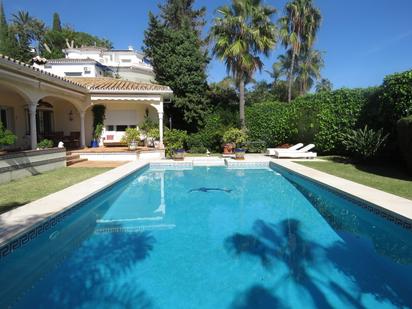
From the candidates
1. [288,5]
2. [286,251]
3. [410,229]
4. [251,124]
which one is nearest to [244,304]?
[286,251]

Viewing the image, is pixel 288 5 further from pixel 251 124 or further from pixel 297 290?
pixel 297 290

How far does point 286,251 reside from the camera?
5.74m

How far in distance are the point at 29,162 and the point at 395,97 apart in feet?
49.9

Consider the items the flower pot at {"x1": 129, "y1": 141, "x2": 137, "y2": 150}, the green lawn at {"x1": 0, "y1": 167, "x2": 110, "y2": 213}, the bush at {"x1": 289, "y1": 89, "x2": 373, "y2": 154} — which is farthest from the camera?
the flower pot at {"x1": 129, "y1": 141, "x2": 137, "y2": 150}

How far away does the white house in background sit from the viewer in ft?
125

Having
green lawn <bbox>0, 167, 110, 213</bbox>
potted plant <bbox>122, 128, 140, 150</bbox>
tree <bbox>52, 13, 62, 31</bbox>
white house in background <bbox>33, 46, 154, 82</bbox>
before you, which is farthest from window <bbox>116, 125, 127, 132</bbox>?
tree <bbox>52, 13, 62, 31</bbox>

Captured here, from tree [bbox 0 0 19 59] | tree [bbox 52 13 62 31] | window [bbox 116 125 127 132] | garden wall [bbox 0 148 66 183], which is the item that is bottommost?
garden wall [bbox 0 148 66 183]

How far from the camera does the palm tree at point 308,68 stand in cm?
3972

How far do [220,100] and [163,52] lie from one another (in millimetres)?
5723

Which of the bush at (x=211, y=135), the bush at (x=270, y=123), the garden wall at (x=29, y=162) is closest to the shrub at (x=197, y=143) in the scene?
the bush at (x=211, y=135)

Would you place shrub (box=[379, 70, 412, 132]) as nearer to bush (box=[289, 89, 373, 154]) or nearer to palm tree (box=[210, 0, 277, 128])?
bush (box=[289, 89, 373, 154])

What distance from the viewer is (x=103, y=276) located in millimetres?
4859

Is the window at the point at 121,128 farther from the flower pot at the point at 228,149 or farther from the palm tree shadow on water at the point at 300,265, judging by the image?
the palm tree shadow on water at the point at 300,265

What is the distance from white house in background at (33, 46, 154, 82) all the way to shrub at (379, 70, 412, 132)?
68.3 ft
